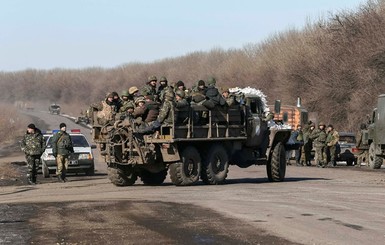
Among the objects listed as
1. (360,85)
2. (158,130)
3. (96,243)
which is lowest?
(96,243)

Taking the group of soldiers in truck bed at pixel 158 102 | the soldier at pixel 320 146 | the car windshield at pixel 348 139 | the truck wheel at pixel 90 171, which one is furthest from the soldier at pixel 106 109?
the car windshield at pixel 348 139

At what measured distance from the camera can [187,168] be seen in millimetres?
23484

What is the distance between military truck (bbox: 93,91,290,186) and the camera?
75.2ft

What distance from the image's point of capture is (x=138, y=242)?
1240 cm

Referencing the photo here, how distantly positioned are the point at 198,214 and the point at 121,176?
865 cm

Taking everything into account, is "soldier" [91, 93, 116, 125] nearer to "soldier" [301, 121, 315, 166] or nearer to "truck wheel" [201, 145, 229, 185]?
"truck wheel" [201, 145, 229, 185]

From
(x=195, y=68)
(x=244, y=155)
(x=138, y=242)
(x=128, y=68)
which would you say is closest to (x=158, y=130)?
(x=244, y=155)

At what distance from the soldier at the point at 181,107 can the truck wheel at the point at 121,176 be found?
227 centimetres

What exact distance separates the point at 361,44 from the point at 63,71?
12787cm

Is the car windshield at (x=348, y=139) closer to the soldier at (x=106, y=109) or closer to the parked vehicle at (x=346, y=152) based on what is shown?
the parked vehicle at (x=346, y=152)

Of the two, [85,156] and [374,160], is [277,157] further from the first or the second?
[374,160]

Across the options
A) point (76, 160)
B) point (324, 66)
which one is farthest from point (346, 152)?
point (324, 66)

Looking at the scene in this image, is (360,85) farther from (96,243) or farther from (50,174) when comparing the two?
(96,243)

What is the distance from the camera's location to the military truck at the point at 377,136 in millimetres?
34625
